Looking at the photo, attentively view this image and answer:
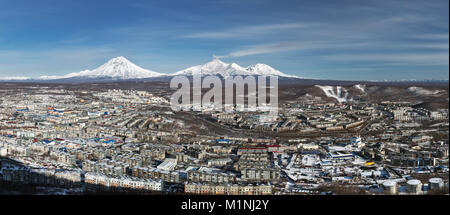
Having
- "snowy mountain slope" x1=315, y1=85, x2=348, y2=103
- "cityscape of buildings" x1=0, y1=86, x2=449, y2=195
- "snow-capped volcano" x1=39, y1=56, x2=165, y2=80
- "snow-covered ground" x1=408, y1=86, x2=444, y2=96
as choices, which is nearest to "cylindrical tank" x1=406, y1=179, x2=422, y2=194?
"cityscape of buildings" x1=0, y1=86, x2=449, y2=195

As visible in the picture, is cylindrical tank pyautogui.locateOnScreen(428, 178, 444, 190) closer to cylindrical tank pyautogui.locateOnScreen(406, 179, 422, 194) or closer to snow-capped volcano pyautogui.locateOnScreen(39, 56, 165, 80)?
cylindrical tank pyautogui.locateOnScreen(406, 179, 422, 194)

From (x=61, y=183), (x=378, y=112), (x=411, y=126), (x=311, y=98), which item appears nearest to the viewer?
(x=61, y=183)

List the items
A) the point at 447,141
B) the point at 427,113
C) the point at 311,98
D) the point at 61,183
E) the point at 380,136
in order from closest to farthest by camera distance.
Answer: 1. the point at 61,183
2. the point at 447,141
3. the point at 380,136
4. the point at 427,113
5. the point at 311,98

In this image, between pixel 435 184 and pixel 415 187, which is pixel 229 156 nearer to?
pixel 415 187

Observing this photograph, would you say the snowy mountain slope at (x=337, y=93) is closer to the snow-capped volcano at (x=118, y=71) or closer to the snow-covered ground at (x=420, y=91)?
the snow-covered ground at (x=420, y=91)

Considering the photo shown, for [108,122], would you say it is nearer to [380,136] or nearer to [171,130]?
[171,130]
